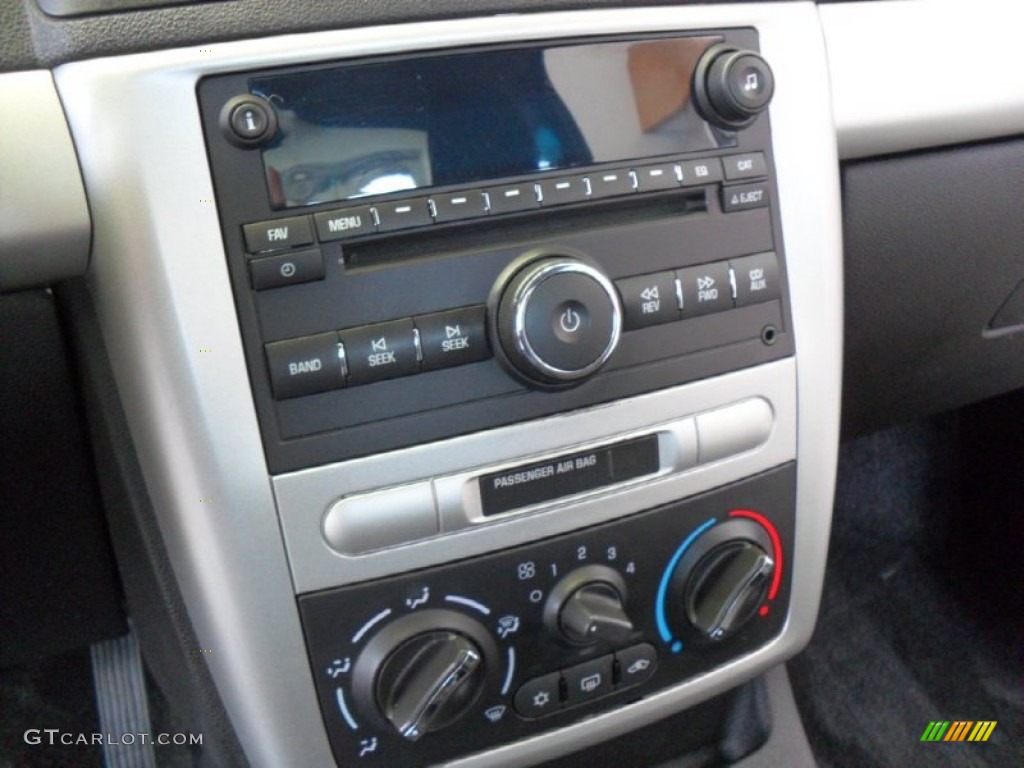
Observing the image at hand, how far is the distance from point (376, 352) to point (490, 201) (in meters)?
0.09

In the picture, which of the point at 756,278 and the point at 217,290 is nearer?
the point at 217,290

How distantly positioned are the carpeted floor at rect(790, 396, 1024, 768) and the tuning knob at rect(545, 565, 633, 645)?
52 centimetres

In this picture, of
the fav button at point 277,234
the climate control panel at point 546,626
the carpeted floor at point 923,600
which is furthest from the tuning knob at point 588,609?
the carpeted floor at point 923,600

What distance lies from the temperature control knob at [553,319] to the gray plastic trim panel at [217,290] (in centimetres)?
11

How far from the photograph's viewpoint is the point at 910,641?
41.0 inches

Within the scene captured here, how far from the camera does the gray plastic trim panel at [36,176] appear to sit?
42 centimetres

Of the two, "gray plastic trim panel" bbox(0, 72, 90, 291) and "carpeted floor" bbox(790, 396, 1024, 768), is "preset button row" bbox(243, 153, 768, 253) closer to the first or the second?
"gray plastic trim panel" bbox(0, 72, 90, 291)

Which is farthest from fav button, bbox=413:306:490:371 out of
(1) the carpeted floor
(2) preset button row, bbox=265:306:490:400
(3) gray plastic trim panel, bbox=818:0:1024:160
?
(1) the carpeted floor

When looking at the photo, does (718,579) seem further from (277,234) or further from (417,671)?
(277,234)

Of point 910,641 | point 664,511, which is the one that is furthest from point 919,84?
point 910,641

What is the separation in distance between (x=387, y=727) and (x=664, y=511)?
186 millimetres

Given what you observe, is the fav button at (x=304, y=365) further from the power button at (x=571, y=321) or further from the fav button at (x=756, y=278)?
the fav button at (x=756, y=278)

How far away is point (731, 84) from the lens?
0.50m

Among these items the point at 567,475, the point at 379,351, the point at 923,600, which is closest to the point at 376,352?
the point at 379,351
